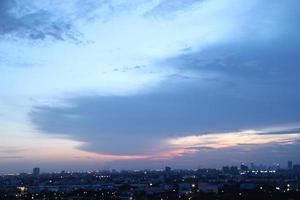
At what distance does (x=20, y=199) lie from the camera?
39.4 metres

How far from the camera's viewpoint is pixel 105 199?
3853 cm

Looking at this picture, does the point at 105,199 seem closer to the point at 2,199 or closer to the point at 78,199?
the point at 78,199

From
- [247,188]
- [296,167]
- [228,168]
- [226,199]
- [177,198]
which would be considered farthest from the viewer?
[228,168]

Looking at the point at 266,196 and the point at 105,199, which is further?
the point at 105,199

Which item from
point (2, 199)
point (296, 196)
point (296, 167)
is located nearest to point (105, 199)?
point (2, 199)

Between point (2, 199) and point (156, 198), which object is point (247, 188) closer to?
point (156, 198)

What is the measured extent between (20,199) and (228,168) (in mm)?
112960

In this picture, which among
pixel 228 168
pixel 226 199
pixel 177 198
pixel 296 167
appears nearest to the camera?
pixel 226 199

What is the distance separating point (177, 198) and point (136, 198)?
3.59 meters

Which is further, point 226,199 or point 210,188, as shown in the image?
point 210,188

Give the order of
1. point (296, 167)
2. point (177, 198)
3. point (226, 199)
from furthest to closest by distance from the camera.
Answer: point (296, 167) → point (177, 198) → point (226, 199)

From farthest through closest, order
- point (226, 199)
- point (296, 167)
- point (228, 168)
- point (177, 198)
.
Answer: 1. point (228, 168)
2. point (296, 167)
3. point (177, 198)
4. point (226, 199)

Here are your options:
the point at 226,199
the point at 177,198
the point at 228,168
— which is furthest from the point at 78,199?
the point at 228,168

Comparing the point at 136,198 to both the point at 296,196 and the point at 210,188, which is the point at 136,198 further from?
the point at 296,196
